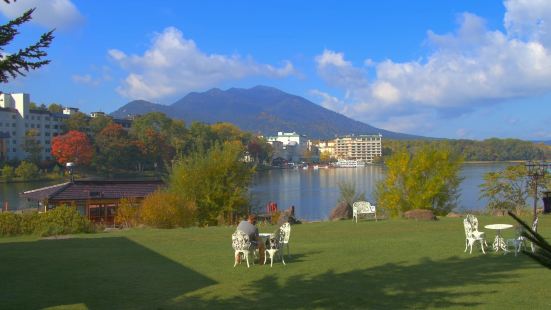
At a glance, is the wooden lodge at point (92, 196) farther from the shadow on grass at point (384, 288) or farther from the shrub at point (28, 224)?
the shadow on grass at point (384, 288)

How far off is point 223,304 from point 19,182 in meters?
69.6

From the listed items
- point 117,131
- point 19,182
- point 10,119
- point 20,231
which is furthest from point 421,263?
point 10,119

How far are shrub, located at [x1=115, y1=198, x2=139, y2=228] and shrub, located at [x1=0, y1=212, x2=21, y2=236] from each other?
4930 millimetres

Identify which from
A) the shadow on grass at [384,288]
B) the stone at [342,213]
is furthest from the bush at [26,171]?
the shadow on grass at [384,288]

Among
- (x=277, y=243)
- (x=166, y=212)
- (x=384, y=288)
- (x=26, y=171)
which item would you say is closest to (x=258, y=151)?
(x=26, y=171)

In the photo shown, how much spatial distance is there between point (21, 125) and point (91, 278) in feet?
309

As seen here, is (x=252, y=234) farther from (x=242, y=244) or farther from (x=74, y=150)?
(x=74, y=150)

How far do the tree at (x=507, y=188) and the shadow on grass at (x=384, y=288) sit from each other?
16.5 meters

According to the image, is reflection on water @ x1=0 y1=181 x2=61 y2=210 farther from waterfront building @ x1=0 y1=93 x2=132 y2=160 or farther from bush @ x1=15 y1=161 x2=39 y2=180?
waterfront building @ x1=0 y1=93 x2=132 y2=160

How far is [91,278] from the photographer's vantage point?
9.70 metres

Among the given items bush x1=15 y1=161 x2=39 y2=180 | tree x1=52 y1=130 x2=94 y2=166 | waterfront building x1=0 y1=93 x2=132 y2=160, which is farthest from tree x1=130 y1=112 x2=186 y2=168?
bush x1=15 y1=161 x2=39 y2=180

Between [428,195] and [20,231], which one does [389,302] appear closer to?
[20,231]

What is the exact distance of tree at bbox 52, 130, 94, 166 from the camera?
77812 millimetres

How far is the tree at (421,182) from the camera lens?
24219 millimetres
